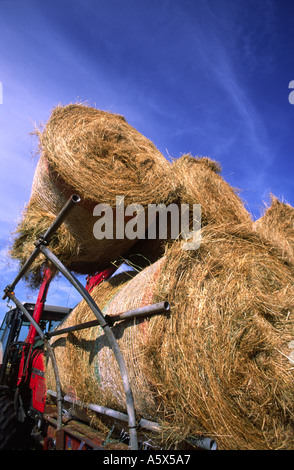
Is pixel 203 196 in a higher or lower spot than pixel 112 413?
higher

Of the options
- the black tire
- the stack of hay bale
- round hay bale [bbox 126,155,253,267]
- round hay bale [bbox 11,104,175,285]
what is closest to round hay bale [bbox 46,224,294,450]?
the stack of hay bale

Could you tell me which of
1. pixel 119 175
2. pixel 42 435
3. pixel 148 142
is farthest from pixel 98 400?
pixel 148 142

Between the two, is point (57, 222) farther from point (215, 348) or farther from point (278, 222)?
point (278, 222)

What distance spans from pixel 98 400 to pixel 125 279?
99 cm

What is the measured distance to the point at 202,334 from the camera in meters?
1.89

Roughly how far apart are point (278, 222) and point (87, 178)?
186 cm

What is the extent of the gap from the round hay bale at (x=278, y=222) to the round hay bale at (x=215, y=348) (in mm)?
744

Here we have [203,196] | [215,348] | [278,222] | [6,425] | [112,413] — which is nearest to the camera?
[215,348]

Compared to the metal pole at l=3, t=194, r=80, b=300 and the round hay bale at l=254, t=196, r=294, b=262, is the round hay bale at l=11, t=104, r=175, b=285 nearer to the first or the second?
the metal pole at l=3, t=194, r=80, b=300

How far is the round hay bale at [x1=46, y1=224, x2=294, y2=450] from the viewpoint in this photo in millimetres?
1721

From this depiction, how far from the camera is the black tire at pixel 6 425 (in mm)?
3150

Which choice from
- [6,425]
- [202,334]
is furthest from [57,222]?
[6,425]

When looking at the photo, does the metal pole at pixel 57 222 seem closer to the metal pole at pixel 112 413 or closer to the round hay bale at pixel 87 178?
the round hay bale at pixel 87 178
